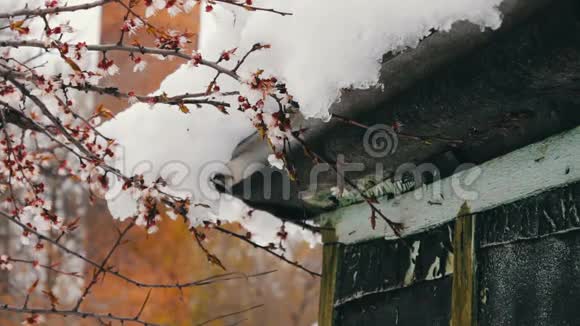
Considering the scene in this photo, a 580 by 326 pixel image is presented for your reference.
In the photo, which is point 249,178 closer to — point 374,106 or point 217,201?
point 217,201

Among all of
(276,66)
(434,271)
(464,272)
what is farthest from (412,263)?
(276,66)

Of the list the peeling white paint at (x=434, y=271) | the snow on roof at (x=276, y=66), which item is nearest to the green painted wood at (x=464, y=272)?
the peeling white paint at (x=434, y=271)

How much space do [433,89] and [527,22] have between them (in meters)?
0.35

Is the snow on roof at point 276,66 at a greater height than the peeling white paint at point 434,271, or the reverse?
the snow on roof at point 276,66

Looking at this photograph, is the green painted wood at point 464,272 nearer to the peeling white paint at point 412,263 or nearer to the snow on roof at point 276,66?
the peeling white paint at point 412,263

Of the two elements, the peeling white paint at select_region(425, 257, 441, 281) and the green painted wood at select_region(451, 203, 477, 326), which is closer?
the green painted wood at select_region(451, 203, 477, 326)

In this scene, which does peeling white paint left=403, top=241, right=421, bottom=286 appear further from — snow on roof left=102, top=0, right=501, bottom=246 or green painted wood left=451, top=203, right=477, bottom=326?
snow on roof left=102, top=0, right=501, bottom=246

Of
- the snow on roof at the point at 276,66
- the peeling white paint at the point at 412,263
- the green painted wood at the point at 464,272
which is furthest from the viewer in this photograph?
the peeling white paint at the point at 412,263

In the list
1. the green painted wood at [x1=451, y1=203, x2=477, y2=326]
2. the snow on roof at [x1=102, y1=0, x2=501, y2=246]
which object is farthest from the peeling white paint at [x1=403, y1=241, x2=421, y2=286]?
the snow on roof at [x1=102, y1=0, x2=501, y2=246]

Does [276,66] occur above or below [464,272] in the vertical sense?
above

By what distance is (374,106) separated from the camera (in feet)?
5.84

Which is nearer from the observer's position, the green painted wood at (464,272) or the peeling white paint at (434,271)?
the green painted wood at (464,272)

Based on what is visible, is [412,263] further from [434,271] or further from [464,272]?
[464,272]

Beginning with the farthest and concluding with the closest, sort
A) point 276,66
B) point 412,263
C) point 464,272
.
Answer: point 412,263 < point 276,66 < point 464,272
